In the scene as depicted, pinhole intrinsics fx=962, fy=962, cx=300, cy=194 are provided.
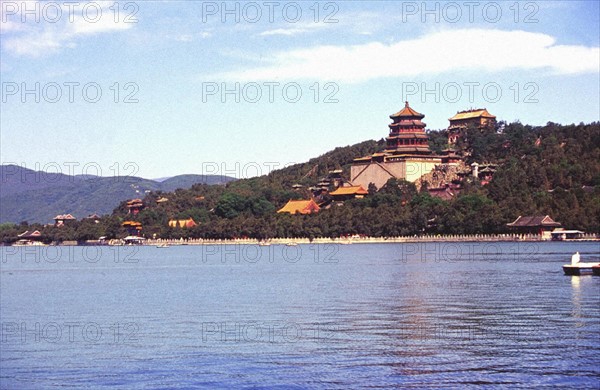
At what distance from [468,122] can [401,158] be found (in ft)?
76.0

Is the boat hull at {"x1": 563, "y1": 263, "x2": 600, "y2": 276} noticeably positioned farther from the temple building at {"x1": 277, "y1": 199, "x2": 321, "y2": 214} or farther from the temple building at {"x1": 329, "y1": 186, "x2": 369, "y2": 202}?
the temple building at {"x1": 277, "y1": 199, "x2": 321, "y2": 214}

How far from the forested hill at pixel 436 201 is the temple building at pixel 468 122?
66.3 inches

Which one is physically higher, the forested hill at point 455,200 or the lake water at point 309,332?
the forested hill at point 455,200

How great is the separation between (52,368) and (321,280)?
2573 centimetres

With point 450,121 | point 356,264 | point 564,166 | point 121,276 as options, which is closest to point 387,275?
point 356,264

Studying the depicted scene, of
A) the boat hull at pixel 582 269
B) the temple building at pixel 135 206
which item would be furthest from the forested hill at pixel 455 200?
the boat hull at pixel 582 269

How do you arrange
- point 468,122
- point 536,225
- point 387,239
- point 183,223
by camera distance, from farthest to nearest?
1. point 468,122
2. point 183,223
3. point 387,239
4. point 536,225

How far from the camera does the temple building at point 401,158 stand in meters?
114

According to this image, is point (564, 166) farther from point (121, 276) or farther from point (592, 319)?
point (592, 319)

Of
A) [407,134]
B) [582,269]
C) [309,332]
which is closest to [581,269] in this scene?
[582,269]

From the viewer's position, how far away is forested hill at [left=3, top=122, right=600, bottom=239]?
90.5m

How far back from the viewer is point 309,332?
1011 inches

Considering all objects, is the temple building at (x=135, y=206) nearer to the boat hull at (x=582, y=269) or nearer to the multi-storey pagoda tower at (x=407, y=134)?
the multi-storey pagoda tower at (x=407, y=134)

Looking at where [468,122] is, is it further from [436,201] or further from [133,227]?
[133,227]
